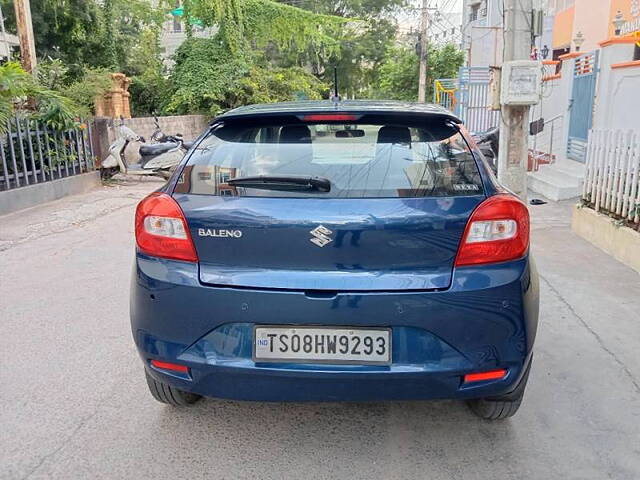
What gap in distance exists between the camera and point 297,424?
286cm

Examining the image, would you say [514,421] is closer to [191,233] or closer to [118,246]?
[191,233]

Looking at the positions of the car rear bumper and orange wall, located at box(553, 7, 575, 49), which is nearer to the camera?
the car rear bumper

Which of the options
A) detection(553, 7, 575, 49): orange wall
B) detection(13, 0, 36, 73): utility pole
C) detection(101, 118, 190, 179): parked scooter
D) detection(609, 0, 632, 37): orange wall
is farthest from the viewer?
detection(553, 7, 575, 49): orange wall

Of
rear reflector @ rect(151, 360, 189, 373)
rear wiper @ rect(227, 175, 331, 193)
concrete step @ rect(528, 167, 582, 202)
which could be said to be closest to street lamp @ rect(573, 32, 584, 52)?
concrete step @ rect(528, 167, 582, 202)

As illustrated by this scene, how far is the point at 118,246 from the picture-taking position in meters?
6.58

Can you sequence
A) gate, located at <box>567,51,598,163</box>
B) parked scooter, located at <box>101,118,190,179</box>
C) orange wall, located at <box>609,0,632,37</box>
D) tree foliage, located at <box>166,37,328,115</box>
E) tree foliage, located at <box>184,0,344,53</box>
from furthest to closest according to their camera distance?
tree foliage, located at <box>184,0,344,53</box> < tree foliage, located at <box>166,37,328,115</box> < orange wall, located at <box>609,0,632,37</box> < parked scooter, located at <box>101,118,190,179</box> < gate, located at <box>567,51,598,163</box>

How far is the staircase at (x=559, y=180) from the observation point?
9.06 metres

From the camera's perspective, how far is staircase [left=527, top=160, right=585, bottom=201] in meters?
9.06

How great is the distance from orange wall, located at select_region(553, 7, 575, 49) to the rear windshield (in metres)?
20.0

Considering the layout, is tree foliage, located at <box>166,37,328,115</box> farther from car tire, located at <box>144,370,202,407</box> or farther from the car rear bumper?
the car rear bumper

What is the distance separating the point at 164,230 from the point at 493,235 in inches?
54.9

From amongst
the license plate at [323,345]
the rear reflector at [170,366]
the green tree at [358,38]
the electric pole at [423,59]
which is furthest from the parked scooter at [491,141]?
the green tree at [358,38]

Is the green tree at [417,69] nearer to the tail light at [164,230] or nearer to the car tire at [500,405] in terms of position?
the car tire at [500,405]

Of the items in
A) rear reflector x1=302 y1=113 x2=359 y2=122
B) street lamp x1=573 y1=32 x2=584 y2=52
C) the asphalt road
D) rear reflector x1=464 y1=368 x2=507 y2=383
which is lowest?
the asphalt road
